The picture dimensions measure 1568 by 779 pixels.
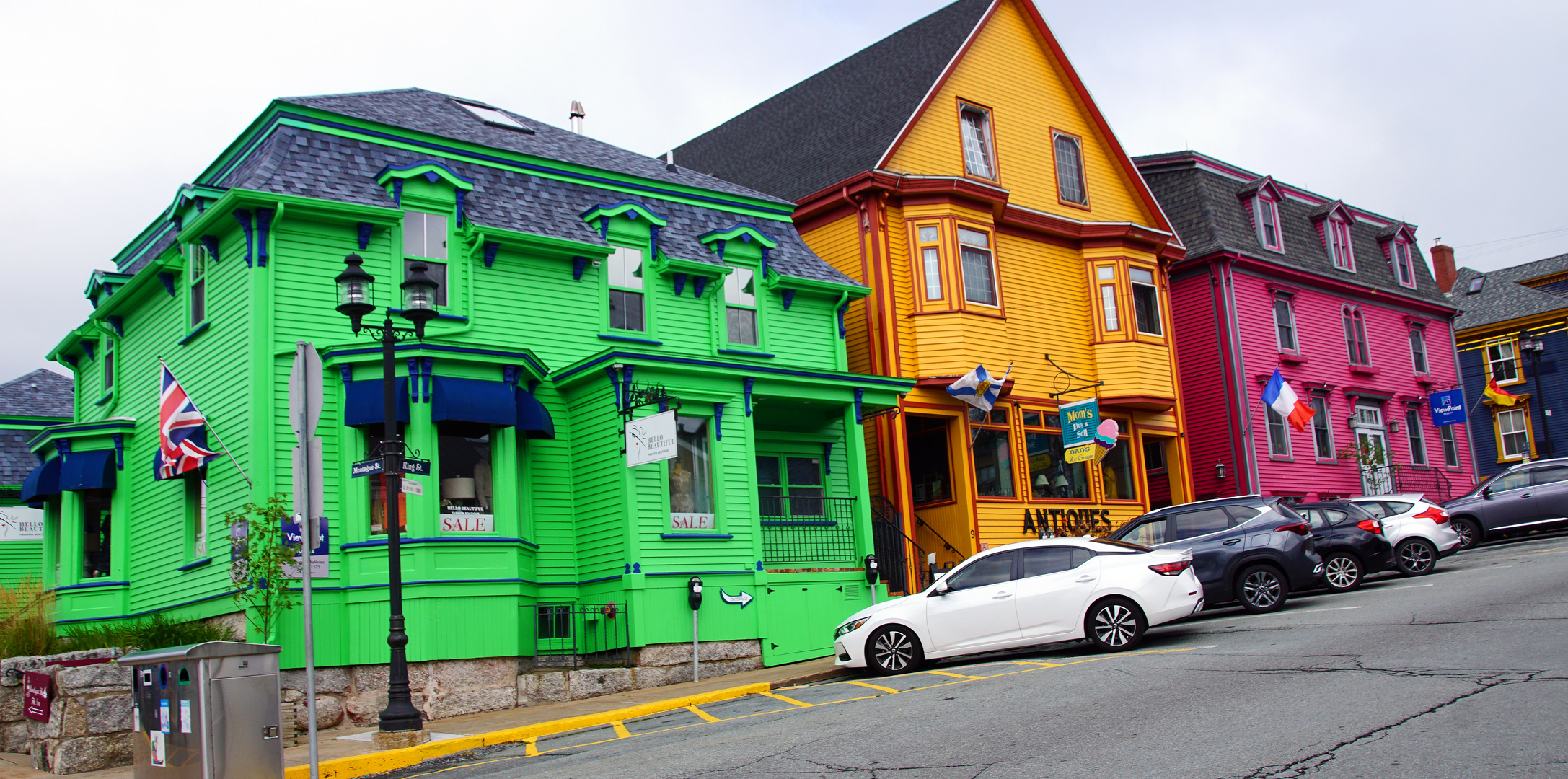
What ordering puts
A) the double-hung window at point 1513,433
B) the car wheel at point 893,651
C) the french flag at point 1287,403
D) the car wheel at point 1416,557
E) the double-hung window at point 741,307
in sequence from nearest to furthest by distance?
1. the car wheel at point 893,651
2. the double-hung window at point 741,307
3. the car wheel at point 1416,557
4. the french flag at point 1287,403
5. the double-hung window at point 1513,433

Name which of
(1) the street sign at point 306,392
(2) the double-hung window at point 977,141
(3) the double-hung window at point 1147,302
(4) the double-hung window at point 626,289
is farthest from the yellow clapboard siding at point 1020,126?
(1) the street sign at point 306,392

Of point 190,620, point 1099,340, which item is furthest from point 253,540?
point 1099,340

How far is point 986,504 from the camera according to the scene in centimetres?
2392

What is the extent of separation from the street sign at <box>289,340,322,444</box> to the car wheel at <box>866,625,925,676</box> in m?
7.57

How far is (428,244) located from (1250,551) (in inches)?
496

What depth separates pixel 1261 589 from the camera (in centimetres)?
1792

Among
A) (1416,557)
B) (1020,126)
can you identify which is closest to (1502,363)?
(1020,126)

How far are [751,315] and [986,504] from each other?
233 inches

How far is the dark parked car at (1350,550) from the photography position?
19.8 m

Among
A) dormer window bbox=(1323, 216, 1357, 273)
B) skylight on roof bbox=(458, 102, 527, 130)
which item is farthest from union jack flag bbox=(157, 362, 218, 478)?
dormer window bbox=(1323, 216, 1357, 273)

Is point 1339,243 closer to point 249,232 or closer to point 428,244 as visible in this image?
point 428,244

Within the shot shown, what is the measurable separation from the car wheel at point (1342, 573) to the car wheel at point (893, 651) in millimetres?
8123

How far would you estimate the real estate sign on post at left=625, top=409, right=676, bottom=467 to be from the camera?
16359 mm

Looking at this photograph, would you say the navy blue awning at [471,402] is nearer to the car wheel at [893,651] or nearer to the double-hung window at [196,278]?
the double-hung window at [196,278]
